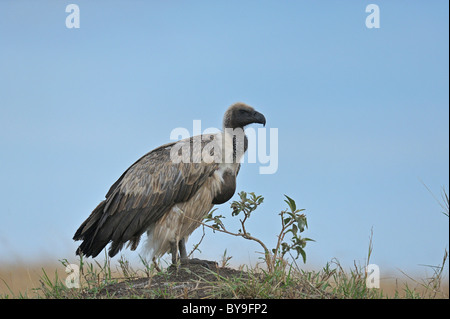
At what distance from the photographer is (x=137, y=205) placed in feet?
26.5

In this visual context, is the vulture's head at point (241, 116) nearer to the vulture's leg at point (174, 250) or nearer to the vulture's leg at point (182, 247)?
the vulture's leg at point (182, 247)

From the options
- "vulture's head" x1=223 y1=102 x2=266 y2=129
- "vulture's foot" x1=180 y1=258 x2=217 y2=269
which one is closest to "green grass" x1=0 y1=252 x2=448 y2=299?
"vulture's foot" x1=180 y1=258 x2=217 y2=269

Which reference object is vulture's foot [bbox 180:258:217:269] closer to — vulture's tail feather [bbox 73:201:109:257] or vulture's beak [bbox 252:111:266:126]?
vulture's tail feather [bbox 73:201:109:257]

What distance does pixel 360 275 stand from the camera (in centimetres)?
638

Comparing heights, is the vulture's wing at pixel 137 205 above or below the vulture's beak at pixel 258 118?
below

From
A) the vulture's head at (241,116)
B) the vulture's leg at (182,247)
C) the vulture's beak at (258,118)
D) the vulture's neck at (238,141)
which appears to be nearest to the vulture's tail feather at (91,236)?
the vulture's leg at (182,247)

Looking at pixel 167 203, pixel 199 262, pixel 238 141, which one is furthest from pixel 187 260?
A: pixel 238 141

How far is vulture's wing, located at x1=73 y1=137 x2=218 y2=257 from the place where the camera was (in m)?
7.96

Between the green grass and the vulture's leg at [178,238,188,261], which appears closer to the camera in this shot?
the green grass

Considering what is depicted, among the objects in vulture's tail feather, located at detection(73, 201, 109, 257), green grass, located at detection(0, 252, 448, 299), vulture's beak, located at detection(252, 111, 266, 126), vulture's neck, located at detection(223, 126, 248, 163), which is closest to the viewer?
green grass, located at detection(0, 252, 448, 299)

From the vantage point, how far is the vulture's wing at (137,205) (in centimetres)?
796

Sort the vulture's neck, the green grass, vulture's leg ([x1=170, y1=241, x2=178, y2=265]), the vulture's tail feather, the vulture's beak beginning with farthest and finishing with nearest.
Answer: the vulture's beak
the vulture's neck
the vulture's tail feather
vulture's leg ([x1=170, y1=241, x2=178, y2=265])
the green grass

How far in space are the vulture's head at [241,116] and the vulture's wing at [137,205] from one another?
97 cm

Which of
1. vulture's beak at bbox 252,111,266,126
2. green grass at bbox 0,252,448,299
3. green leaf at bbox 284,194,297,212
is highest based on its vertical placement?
vulture's beak at bbox 252,111,266,126
